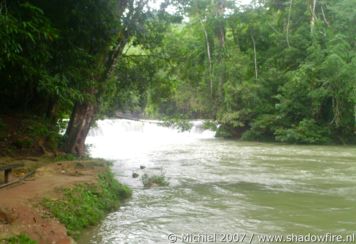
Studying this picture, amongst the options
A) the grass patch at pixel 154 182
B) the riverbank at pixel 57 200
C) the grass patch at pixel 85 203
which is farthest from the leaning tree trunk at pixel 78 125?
the grass patch at pixel 85 203

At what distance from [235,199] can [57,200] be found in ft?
14.1

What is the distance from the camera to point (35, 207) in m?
6.96

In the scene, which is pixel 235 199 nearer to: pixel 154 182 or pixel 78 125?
pixel 154 182

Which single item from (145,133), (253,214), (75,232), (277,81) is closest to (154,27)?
(253,214)

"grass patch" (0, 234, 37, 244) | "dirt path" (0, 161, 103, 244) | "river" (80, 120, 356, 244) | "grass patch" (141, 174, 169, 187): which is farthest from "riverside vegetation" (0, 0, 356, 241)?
"grass patch" (141, 174, 169, 187)

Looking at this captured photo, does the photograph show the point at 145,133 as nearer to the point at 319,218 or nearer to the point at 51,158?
the point at 51,158

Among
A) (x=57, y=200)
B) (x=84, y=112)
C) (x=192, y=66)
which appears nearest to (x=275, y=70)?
(x=192, y=66)

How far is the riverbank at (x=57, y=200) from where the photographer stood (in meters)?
6.16

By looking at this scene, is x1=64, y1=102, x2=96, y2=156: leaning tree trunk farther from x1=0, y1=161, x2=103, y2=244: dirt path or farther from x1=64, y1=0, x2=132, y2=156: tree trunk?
x1=0, y1=161, x2=103, y2=244: dirt path

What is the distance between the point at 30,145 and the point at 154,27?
19.6ft

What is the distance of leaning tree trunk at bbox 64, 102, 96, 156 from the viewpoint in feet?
45.7

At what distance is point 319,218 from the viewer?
8.48 m

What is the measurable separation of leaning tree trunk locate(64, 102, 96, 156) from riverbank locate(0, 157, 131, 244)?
104 inches

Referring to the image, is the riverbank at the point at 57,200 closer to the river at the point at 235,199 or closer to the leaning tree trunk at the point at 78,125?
the river at the point at 235,199
